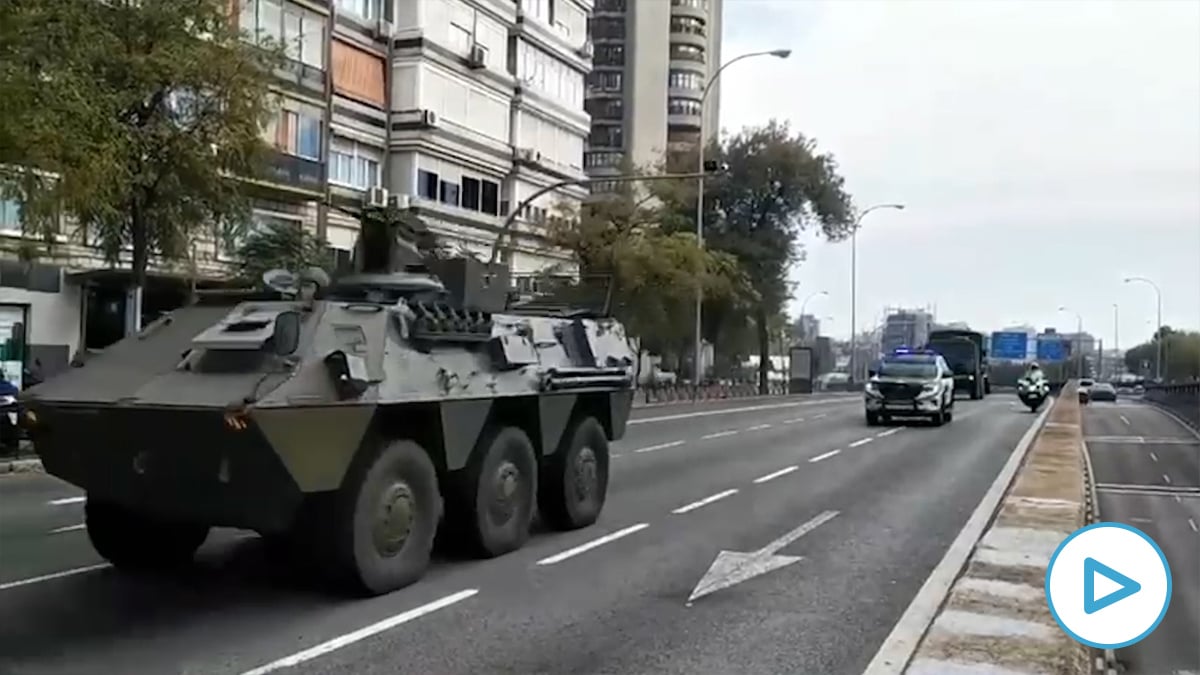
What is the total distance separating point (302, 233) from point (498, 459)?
68.9 feet

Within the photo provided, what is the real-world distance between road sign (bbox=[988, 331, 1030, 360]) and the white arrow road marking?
7012 cm

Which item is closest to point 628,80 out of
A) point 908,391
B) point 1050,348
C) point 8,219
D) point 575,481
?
point 1050,348

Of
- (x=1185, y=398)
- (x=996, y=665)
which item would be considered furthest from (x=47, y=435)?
(x=1185, y=398)

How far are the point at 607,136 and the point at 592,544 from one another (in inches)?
2903

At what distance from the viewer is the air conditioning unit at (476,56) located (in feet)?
143

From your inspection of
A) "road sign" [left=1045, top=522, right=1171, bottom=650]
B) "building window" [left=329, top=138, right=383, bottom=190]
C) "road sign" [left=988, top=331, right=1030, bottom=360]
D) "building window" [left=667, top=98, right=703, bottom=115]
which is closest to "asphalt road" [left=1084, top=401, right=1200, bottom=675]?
"road sign" [left=1045, top=522, right=1171, bottom=650]

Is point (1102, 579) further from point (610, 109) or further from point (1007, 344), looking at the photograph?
point (610, 109)

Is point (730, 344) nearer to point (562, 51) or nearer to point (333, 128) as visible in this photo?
point (562, 51)

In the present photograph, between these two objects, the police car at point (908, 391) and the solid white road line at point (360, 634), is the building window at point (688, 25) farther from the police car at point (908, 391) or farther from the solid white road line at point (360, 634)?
the solid white road line at point (360, 634)

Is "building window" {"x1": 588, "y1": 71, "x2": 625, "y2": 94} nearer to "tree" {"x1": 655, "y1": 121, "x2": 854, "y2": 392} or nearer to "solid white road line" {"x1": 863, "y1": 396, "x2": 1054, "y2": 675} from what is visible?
"tree" {"x1": 655, "y1": 121, "x2": 854, "y2": 392}

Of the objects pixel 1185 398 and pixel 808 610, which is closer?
pixel 808 610

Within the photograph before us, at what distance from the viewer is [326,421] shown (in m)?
8.34

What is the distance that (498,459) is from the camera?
35.1ft

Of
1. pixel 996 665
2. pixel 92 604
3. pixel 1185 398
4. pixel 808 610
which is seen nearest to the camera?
pixel 996 665
